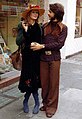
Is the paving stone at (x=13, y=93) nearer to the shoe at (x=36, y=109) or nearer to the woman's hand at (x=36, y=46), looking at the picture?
the shoe at (x=36, y=109)

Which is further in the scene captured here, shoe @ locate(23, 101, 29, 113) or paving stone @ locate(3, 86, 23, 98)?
paving stone @ locate(3, 86, 23, 98)

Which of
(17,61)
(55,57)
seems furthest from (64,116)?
(17,61)

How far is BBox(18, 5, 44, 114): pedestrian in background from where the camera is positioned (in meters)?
4.83

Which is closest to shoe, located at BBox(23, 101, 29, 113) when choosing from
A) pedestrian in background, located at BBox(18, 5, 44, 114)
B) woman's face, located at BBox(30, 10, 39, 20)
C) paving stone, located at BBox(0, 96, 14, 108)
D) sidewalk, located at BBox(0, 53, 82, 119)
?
sidewalk, located at BBox(0, 53, 82, 119)

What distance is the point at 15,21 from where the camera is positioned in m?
7.99

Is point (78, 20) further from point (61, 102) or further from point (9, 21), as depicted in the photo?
point (61, 102)

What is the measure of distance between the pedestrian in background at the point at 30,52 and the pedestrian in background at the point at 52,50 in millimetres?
108

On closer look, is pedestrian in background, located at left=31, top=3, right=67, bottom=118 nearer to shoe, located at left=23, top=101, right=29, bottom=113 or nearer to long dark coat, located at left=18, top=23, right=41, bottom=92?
long dark coat, located at left=18, top=23, right=41, bottom=92

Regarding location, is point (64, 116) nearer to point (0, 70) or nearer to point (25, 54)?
point (25, 54)

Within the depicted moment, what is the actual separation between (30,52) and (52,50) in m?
A: 0.36

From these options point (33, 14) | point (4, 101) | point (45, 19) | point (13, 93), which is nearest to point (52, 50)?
point (33, 14)

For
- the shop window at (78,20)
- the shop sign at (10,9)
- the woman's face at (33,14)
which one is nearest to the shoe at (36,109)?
the woman's face at (33,14)

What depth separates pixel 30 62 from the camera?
4.94m

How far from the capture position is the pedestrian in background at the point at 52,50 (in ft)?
16.1
